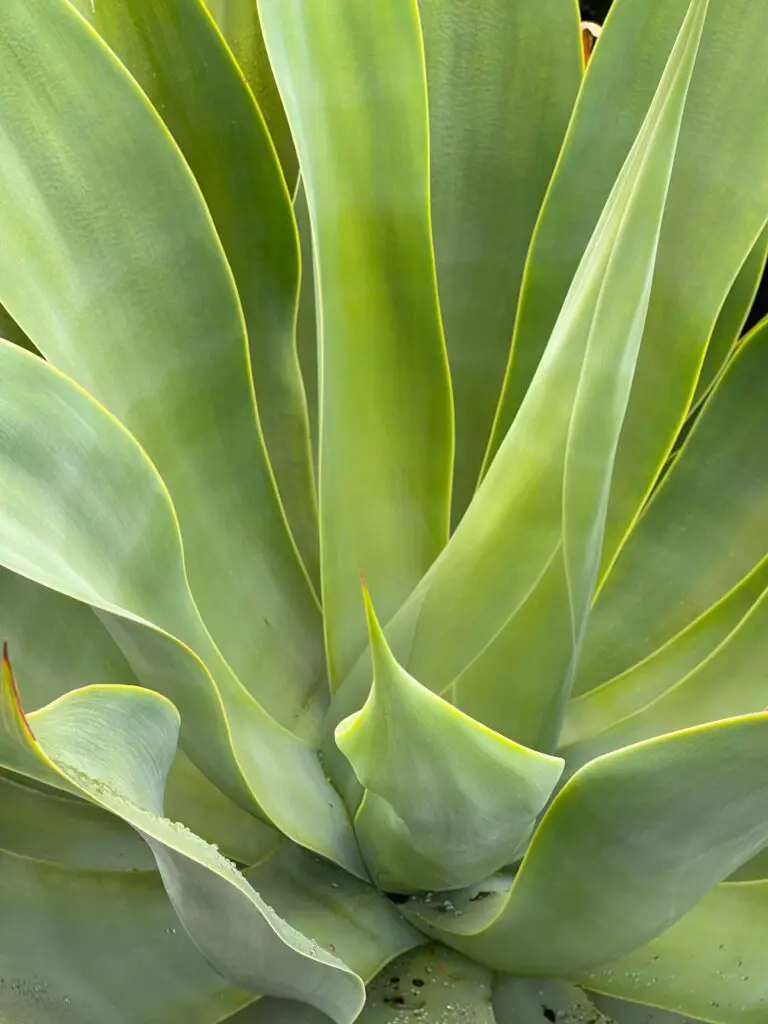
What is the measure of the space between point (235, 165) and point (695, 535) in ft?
1.28

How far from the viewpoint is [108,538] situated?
474 millimetres

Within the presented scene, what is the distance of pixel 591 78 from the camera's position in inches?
27.3

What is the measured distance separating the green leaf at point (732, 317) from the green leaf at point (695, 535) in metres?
0.04

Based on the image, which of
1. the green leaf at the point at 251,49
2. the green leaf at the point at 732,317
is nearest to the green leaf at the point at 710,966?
the green leaf at the point at 732,317

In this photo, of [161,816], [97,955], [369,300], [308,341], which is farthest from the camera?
[308,341]

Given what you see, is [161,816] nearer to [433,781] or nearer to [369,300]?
[433,781]

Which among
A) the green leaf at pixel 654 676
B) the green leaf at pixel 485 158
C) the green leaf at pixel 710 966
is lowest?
the green leaf at pixel 710 966

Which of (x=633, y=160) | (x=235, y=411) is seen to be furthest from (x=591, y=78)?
(x=235, y=411)

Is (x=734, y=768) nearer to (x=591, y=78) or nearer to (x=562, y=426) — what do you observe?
(x=562, y=426)

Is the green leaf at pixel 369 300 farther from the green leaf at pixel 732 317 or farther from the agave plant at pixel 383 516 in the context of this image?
the green leaf at pixel 732 317

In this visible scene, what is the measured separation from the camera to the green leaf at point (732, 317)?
0.75 meters

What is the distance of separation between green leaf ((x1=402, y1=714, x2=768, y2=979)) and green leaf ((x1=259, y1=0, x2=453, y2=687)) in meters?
0.21

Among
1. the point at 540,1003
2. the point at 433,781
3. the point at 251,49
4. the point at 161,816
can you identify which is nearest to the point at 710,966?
the point at 540,1003

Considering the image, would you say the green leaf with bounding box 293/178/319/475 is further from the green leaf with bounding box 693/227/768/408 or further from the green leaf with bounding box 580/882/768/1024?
the green leaf with bounding box 580/882/768/1024
